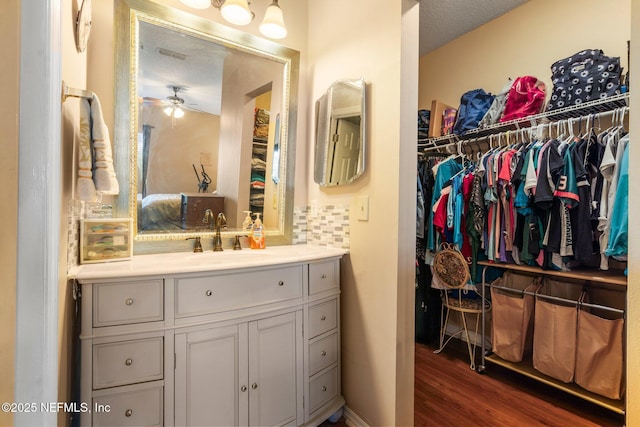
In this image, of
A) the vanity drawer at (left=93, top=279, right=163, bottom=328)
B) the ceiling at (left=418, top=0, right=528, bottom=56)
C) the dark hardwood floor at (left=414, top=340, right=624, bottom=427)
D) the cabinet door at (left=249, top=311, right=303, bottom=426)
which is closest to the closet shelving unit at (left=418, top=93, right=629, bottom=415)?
the dark hardwood floor at (left=414, top=340, right=624, bottom=427)

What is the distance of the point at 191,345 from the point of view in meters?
1.22

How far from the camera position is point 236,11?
158cm

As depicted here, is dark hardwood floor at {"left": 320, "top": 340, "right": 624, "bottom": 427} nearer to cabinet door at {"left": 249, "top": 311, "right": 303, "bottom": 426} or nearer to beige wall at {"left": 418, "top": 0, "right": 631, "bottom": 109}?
cabinet door at {"left": 249, "top": 311, "right": 303, "bottom": 426}

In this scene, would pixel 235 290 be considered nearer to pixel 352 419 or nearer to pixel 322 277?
pixel 322 277

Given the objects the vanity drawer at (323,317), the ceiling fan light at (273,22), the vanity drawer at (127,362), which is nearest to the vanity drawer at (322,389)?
the vanity drawer at (323,317)

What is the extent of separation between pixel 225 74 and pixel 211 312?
1404 mm

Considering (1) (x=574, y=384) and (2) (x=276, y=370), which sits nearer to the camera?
(2) (x=276, y=370)

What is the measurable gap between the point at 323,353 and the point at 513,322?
147 cm

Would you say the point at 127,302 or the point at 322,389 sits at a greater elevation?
the point at 127,302

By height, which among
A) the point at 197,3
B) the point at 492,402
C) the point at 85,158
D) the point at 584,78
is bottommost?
the point at 492,402

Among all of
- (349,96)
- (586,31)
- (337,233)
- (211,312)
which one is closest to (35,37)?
(211,312)

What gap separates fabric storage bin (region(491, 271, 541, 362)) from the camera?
6.82 ft

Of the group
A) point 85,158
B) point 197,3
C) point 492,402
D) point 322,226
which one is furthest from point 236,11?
point 492,402

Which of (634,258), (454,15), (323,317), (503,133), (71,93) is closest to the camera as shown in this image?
(634,258)
